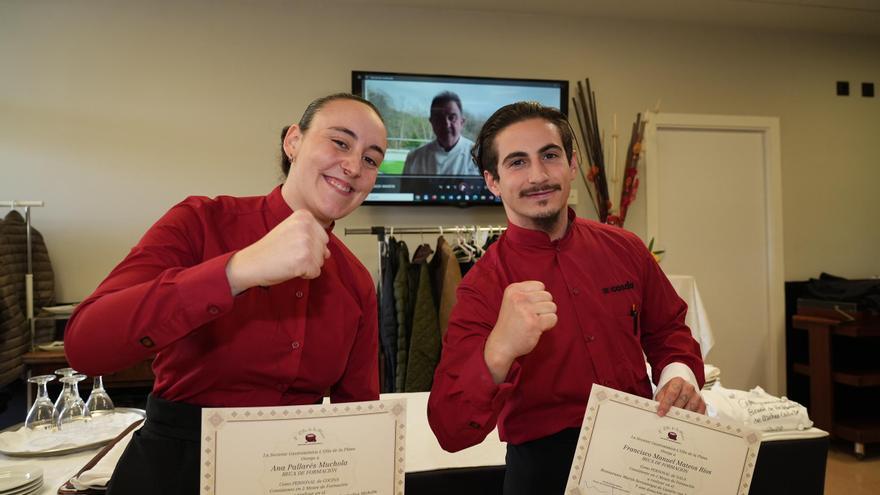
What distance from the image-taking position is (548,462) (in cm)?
114

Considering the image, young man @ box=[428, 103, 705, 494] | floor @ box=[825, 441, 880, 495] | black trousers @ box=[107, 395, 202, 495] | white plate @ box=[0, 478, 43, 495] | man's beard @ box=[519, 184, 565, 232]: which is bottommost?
floor @ box=[825, 441, 880, 495]

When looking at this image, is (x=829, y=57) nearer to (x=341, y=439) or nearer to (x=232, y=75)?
(x=232, y=75)

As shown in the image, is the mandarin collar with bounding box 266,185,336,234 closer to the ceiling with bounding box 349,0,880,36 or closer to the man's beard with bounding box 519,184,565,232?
the man's beard with bounding box 519,184,565,232

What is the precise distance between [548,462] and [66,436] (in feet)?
4.50

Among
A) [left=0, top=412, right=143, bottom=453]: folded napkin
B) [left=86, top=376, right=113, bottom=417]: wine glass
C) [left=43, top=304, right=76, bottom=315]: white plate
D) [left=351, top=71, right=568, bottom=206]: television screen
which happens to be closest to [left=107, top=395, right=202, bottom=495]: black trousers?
[left=0, top=412, right=143, bottom=453]: folded napkin

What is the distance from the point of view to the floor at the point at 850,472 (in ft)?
10.5

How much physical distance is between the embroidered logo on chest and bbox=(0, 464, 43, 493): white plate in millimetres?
1364

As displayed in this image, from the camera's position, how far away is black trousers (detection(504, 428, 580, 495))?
3.74 ft

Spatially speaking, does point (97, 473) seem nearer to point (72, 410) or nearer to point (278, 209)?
point (72, 410)

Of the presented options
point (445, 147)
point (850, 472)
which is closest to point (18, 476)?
point (445, 147)

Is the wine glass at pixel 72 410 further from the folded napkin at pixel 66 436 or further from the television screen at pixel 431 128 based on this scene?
the television screen at pixel 431 128

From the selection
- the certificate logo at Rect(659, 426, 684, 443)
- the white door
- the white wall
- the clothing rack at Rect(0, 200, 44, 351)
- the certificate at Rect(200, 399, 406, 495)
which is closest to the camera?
the certificate at Rect(200, 399, 406, 495)

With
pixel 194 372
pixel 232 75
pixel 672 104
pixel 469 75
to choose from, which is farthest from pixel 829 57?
pixel 194 372

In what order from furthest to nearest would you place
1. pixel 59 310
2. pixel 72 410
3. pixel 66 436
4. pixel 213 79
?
pixel 213 79
pixel 59 310
pixel 72 410
pixel 66 436
